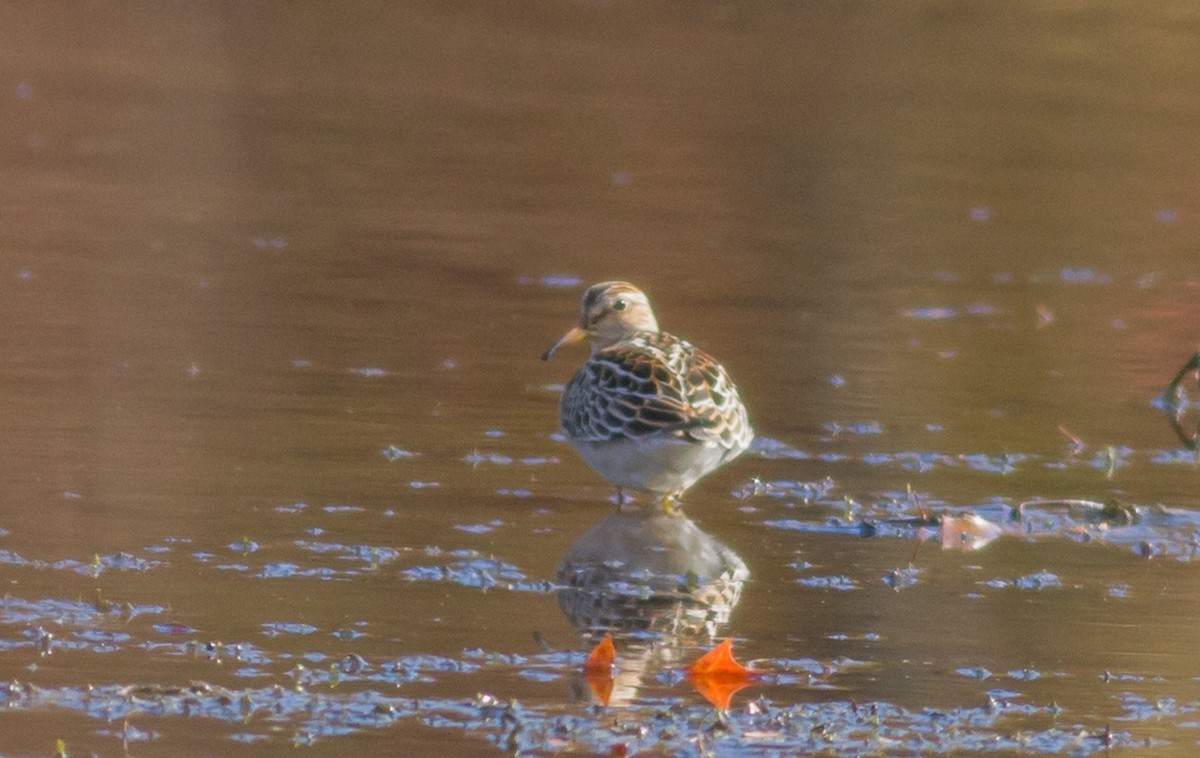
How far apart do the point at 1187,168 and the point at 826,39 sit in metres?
7.54

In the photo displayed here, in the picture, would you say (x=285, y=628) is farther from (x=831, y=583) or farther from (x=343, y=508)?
(x=831, y=583)

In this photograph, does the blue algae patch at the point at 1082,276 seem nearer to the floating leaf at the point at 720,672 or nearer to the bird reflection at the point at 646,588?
the bird reflection at the point at 646,588

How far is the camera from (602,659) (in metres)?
6.22

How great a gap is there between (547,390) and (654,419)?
2542mm

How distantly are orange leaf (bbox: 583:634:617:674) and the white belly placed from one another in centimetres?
213

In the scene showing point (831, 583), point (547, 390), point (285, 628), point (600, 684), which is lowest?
point (600, 684)

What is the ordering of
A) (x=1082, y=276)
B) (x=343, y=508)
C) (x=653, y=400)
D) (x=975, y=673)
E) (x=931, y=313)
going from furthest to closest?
(x=1082, y=276)
(x=931, y=313)
(x=653, y=400)
(x=343, y=508)
(x=975, y=673)

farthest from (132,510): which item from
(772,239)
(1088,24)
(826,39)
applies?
(1088,24)

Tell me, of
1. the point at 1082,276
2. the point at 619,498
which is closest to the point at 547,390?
the point at 619,498

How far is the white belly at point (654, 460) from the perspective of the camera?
8320 millimetres

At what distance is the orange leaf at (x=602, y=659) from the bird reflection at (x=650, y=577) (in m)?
0.51

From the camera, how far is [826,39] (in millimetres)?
26641

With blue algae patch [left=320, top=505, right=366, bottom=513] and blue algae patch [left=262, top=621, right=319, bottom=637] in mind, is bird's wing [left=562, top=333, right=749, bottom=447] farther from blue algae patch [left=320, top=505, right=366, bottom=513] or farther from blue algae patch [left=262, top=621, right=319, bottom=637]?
blue algae patch [left=262, top=621, right=319, bottom=637]

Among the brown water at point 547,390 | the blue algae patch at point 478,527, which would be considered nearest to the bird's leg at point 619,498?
the brown water at point 547,390
